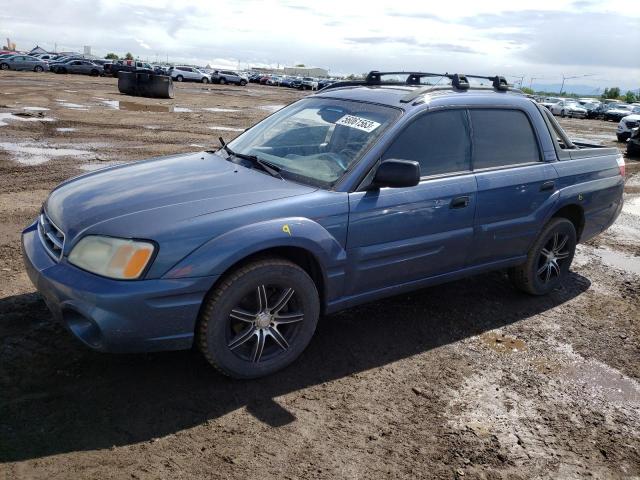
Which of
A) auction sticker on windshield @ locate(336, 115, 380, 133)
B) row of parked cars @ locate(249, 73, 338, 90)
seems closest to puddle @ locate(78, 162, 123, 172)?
auction sticker on windshield @ locate(336, 115, 380, 133)

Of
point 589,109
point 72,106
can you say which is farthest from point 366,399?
point 589,109

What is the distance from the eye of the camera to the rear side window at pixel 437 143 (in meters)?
3.94

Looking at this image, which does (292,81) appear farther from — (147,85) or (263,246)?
(263,246)

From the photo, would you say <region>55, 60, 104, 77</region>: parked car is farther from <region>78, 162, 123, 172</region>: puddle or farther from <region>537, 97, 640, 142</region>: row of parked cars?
<region>78, 162, 123, 172</region>: puddle

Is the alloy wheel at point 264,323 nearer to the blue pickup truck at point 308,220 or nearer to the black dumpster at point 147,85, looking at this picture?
the blue pickup truck at point 308,220

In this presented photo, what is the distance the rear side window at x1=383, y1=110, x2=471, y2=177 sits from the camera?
3.94 metres

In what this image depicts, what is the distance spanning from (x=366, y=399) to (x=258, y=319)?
2.64 ft

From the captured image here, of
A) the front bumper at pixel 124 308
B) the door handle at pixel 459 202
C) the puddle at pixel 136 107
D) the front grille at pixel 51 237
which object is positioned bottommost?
the front bumper at pixel 124 308

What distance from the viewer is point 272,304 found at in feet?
11.3

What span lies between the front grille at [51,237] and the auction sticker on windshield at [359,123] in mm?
2056

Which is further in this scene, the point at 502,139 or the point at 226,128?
the point at 226,128

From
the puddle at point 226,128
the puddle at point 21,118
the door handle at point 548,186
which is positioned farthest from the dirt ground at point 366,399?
the puddle at point 226,128

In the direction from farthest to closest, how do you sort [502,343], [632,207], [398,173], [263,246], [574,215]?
[632,207] → [574,215] → [502,343] → [398,173] → [263,246]

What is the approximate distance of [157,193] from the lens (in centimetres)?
345
